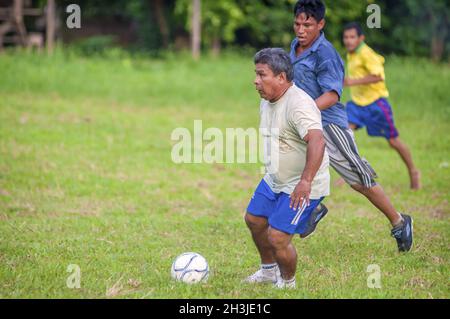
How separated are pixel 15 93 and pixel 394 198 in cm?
893

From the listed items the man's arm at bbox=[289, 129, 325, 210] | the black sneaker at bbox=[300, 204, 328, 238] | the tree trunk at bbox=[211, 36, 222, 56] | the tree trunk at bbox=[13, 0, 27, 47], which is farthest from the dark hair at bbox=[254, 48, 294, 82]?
the tree trunk at bbox=[13, 0, 27, 47]

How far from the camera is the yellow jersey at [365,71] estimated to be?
29.7 ft

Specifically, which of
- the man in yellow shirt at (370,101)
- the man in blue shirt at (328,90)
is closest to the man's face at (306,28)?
the man in blue shirt at (328,90)

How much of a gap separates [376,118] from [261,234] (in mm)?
4252

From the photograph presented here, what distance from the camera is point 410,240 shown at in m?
6.31

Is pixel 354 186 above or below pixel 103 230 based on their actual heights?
above

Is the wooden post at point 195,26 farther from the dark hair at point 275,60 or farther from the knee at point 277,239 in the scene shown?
the knee at point 277,239

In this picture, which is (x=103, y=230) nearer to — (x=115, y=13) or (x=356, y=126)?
(x=356, y=126)

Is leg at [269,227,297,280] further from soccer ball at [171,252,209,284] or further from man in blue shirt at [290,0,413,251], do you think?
man in blue shirt at [290,0,413,251]

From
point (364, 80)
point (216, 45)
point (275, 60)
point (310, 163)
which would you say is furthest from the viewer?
point (216, 45)

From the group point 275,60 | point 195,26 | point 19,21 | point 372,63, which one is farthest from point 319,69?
point 19,21

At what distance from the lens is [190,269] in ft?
17.4

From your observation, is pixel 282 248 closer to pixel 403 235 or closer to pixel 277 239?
pixel 277 239
